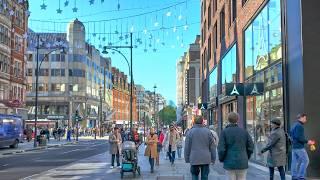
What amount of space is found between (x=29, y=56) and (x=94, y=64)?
1653 centimetres

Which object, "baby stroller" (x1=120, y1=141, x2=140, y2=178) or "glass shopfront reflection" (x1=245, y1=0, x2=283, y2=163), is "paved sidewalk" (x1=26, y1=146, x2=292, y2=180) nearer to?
"baby stroller" (x1=120, y1=141, x2=140, y2=178)

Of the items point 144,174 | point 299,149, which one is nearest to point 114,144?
point 144,174

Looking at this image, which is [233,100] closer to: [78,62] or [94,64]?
[78,62]

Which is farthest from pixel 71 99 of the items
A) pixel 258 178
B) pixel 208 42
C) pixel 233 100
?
pixel 258 178

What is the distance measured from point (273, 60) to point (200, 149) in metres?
10.1

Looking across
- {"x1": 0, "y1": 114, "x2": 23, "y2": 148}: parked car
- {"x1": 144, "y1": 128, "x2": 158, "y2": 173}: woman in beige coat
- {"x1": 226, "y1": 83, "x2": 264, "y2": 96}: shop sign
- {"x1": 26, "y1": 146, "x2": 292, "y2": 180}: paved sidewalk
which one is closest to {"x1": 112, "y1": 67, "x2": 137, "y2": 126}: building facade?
{"x1": 0, "y1": 114, "x2": 23, "y2": 148}: parked car

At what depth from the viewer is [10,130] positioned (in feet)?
141

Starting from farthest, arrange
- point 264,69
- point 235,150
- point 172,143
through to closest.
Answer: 1. point 172,143
2. point 264,69
3. point 235,150

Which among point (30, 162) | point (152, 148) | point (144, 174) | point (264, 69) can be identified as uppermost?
point (264, 69)

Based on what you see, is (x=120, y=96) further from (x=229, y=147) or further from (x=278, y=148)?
(x=229, y=147)

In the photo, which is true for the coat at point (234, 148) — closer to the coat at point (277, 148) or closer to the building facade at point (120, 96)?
the coat at point (277, 148)

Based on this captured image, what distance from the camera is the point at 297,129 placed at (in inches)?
497

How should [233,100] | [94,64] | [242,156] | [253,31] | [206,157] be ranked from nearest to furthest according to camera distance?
1. [242,156]
2. [206,157]
3. [253,31]
4. [233,100]
5. [94,64]

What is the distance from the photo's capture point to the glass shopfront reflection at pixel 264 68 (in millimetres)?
18391
